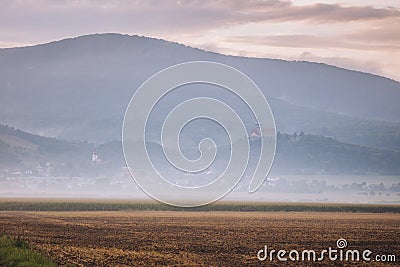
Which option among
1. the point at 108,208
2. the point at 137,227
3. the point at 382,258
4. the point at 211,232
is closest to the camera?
the point at 382,258

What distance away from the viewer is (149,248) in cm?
4791

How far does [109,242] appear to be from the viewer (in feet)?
171

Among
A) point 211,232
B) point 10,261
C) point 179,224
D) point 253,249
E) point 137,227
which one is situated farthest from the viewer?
point 179,224

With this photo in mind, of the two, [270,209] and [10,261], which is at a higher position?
[270,209]

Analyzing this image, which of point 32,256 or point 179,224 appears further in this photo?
point 179,224

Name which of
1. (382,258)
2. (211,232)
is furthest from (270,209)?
(382,258)

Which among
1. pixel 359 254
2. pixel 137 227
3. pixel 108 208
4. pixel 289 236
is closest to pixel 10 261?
pixel 359 254

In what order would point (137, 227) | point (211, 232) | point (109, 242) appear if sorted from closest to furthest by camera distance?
point (109, 242) → point (211, 232) → point (137, 227)

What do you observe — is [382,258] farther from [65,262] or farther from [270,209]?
[270,209]

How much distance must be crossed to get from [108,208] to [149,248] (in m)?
72.9

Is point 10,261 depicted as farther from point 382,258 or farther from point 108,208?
point 108,208

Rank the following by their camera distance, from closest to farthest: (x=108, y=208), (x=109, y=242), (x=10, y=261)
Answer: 1. (x=10, y=261)
2. (x=109, y=242)
3. (x=108, y=208)

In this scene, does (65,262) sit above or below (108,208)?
below

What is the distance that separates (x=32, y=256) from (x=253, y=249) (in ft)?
41.2
